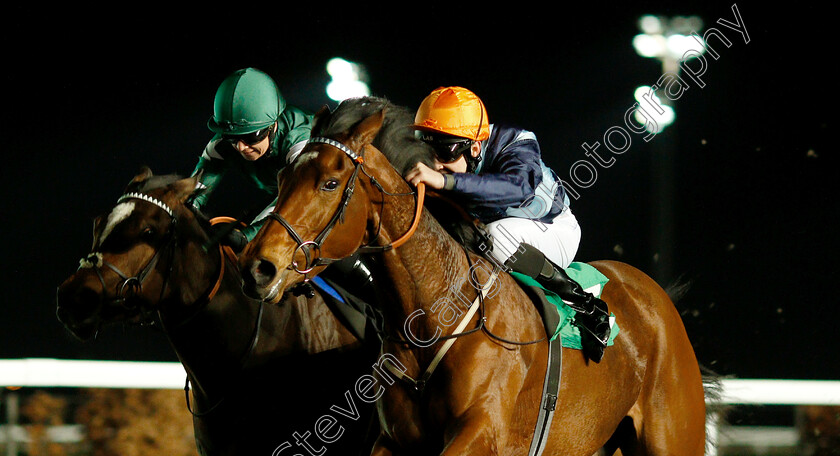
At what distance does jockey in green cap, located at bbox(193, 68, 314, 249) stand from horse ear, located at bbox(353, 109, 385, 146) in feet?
3.30

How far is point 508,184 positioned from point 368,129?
22.4 inches

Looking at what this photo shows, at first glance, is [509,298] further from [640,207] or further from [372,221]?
[640,207]

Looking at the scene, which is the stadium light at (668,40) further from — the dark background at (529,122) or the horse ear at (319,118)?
the horse ear at (319,118)

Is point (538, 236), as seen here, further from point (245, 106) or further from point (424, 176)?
point (245, 106)

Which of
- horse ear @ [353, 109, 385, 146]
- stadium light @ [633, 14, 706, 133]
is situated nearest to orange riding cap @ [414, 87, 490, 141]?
horse ear @ [353, 109, 385, 146]

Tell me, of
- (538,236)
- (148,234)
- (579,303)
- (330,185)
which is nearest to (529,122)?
(538,236)

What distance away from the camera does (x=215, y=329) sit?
3.37 m

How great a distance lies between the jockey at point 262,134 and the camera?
3.64 m

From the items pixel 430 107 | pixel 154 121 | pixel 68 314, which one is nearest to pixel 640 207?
pixel 154 121

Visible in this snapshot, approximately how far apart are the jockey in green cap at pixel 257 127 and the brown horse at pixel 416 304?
1.02m

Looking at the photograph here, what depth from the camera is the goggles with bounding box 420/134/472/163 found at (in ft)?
9.97

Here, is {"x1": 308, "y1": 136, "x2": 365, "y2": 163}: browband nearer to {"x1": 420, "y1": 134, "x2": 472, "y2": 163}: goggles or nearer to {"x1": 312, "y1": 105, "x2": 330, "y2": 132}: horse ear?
{"x1": 312, "y1": 105, "x2": 330, "y2": 132}: horse ear

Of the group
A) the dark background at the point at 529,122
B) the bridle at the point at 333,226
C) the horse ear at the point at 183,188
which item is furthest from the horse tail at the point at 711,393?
the dark background at the point at 529,122

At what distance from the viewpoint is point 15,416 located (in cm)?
470
